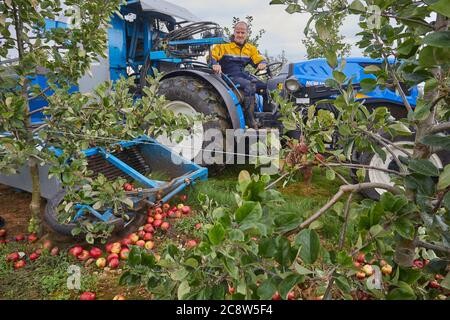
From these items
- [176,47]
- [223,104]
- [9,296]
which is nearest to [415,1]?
[9,296]

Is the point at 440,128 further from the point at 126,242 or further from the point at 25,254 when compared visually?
the point at 25,254

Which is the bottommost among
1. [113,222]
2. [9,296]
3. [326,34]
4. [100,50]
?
[9,296]

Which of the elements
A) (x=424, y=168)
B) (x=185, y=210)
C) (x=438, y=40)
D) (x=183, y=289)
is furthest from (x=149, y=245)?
(x=438, y=40)

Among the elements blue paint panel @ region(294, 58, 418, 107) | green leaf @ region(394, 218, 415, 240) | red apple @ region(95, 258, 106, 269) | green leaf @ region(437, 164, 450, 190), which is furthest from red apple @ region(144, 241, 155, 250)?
blue paint panel @ region(294, 58, 418, 107)

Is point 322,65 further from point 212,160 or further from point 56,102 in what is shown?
point 56,102

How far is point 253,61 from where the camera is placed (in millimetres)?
4344

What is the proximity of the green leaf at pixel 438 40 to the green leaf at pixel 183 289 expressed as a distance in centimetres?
75

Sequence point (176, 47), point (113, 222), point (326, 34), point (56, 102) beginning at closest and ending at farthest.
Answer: point (326, 34)
point (56, 102)
point (113, 222)
point (176, 47)

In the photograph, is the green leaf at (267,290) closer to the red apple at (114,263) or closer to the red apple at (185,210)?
the red apple at (114,263)

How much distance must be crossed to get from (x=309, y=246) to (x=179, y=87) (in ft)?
11.1

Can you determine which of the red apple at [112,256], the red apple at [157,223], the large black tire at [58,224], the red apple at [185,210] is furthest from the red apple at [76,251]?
the red apple at [185,210]

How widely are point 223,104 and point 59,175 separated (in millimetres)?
2128

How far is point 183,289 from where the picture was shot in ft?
2.52

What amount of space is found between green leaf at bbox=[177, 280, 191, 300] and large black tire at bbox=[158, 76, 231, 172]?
9.12 feet
